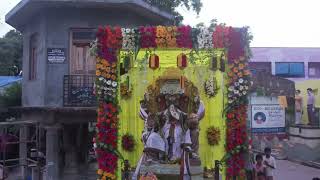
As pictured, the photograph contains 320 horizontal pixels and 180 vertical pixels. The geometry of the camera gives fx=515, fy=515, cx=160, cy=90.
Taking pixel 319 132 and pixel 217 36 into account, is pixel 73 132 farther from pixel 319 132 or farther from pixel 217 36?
pixel 217 36

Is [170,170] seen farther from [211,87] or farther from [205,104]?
[211,87]

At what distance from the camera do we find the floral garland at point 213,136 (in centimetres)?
785

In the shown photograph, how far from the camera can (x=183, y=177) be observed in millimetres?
7805

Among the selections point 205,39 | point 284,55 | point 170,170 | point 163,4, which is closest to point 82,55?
point 163,4

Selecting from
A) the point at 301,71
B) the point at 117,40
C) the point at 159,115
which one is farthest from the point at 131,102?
the point at 301,71

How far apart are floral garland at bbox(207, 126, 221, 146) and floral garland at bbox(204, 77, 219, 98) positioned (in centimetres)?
51

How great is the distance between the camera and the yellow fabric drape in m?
7.90

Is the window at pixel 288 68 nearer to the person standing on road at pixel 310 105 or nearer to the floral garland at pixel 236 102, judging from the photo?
the person standing on road at pixel 310 105

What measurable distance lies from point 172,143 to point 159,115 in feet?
1.55

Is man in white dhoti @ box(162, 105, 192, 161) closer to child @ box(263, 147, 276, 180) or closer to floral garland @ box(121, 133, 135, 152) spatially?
floral garland @ box(121, 133, 135, 152)

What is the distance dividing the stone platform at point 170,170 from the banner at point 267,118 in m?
7.13

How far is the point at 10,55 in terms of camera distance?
34.1m

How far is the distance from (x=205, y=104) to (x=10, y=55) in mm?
28400

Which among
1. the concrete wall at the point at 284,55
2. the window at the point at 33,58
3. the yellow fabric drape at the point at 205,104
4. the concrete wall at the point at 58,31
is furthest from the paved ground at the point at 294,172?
the concrete wall at the point at 284,55
